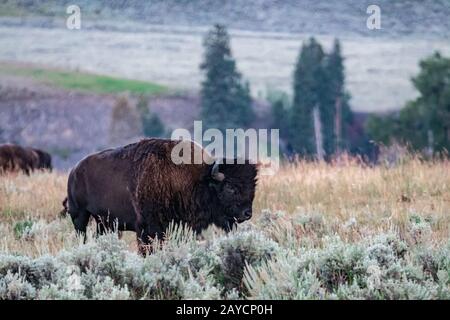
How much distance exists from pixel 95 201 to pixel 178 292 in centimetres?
306

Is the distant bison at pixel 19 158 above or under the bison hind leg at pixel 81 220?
under

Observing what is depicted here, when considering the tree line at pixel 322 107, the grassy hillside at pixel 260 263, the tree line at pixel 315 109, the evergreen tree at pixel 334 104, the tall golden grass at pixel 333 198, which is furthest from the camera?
the evergreen tree at pixel 334 104

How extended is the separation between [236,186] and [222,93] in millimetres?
19310

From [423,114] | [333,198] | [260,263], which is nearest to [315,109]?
[423,114]

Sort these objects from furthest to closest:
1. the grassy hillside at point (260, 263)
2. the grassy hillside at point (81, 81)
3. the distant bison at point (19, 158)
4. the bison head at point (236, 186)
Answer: the grassy hillside at point (81, 81), the distant bison at point (19, 158), the bison head at point (236, 186), the grassy hillside at point (260, 263)

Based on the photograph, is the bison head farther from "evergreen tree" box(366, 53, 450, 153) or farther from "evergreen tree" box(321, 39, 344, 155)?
"evergreen tree" box(366, 53, 450, 153)

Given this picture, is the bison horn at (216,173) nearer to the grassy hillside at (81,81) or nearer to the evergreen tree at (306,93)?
the grassy hillside at (81,81)

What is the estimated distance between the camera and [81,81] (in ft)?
67.7

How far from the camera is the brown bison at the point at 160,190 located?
28.2ft

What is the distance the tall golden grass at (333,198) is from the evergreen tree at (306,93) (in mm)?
11221

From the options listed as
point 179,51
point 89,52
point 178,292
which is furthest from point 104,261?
point 179,51

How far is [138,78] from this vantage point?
2377 cm

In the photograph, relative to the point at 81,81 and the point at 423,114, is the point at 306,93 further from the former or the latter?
the point at 81,81

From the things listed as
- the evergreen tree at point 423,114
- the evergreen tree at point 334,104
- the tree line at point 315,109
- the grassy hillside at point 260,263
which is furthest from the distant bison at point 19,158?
the evergreen tree at point 423,114
